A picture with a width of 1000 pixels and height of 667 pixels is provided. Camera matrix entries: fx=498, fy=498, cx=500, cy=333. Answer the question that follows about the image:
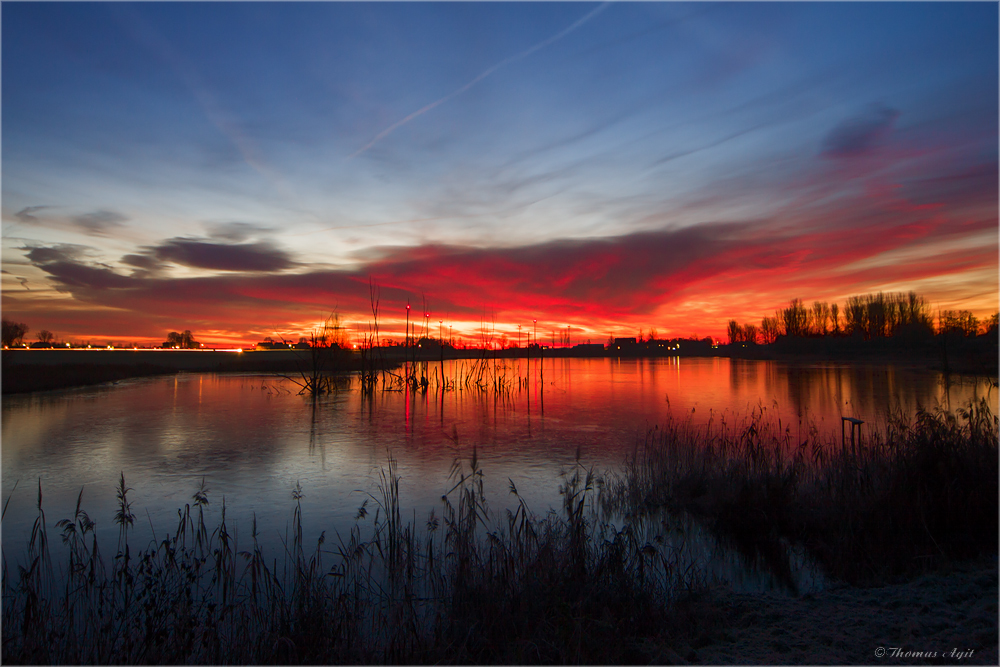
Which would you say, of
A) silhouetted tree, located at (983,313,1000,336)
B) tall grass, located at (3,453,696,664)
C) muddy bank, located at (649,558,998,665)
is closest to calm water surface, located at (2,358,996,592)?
tall grass, located at (3,453,696,664)

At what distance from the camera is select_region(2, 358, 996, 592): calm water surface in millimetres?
7031

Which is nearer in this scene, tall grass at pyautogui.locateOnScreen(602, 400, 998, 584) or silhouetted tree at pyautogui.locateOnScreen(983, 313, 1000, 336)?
tall grass at pyautogui.locateOnScreen(602, 400, 998, 584)

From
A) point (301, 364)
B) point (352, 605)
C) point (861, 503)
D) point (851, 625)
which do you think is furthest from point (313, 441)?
point (301, 364)

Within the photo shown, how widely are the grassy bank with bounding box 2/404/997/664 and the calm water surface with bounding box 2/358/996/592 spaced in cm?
70

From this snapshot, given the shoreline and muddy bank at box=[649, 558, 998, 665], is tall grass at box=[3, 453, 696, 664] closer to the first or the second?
muddy bank at box=[649, 558, 998, 665]

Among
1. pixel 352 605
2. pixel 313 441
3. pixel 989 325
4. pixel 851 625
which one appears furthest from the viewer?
pixel 989 325

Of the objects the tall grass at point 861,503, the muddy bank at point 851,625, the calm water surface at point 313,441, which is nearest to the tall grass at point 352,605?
the muddy bank at point 851,625

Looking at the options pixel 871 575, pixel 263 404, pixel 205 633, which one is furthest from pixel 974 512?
pixel 263 404

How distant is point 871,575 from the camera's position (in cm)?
458

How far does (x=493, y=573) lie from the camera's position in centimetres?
431

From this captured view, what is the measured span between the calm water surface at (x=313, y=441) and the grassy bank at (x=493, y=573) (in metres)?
0.70

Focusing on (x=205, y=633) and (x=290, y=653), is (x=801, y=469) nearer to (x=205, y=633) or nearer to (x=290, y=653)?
(x=290, y=653)

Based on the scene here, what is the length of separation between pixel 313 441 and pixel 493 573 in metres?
8.29

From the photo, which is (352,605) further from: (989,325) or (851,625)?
(989,325)
